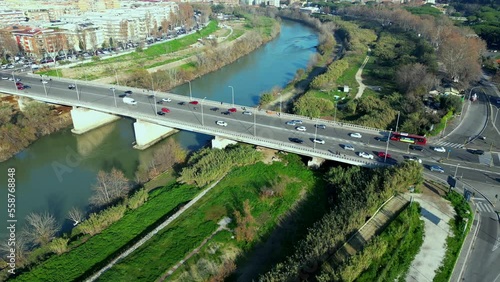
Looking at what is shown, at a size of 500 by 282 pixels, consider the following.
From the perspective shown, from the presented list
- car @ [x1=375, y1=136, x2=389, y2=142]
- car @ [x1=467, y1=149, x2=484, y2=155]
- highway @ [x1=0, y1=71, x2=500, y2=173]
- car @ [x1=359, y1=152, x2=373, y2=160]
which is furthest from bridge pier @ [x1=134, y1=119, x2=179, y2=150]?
car @ [x1=467, y1=149, x2=484, y2=155]

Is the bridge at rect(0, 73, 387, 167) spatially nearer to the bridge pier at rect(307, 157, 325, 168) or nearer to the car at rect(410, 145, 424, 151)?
the bridge pier at rect(307, 157, 325, 168)

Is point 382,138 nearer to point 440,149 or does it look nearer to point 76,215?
point 440,149

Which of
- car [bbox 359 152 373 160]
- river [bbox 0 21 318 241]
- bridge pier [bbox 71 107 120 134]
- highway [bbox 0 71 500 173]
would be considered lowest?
river [bbox 0 21 318 241]

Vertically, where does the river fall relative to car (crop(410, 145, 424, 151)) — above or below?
below

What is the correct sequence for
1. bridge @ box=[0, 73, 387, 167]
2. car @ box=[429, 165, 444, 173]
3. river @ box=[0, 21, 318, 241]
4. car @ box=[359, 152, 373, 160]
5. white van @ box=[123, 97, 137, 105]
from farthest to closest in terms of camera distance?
white van @ box=[123, 97, 137, 105]
bridge @ box=[0, 73, 387, 167]
river @ box=[0, 21, 318, 241]
car @ box=[359, 152, 373, 160]
car @ box=[429, 165, 444, 173]

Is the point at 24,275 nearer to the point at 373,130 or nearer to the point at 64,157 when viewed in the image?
the point at 64,157

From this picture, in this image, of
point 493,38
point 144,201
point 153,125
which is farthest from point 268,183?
point 493,38
